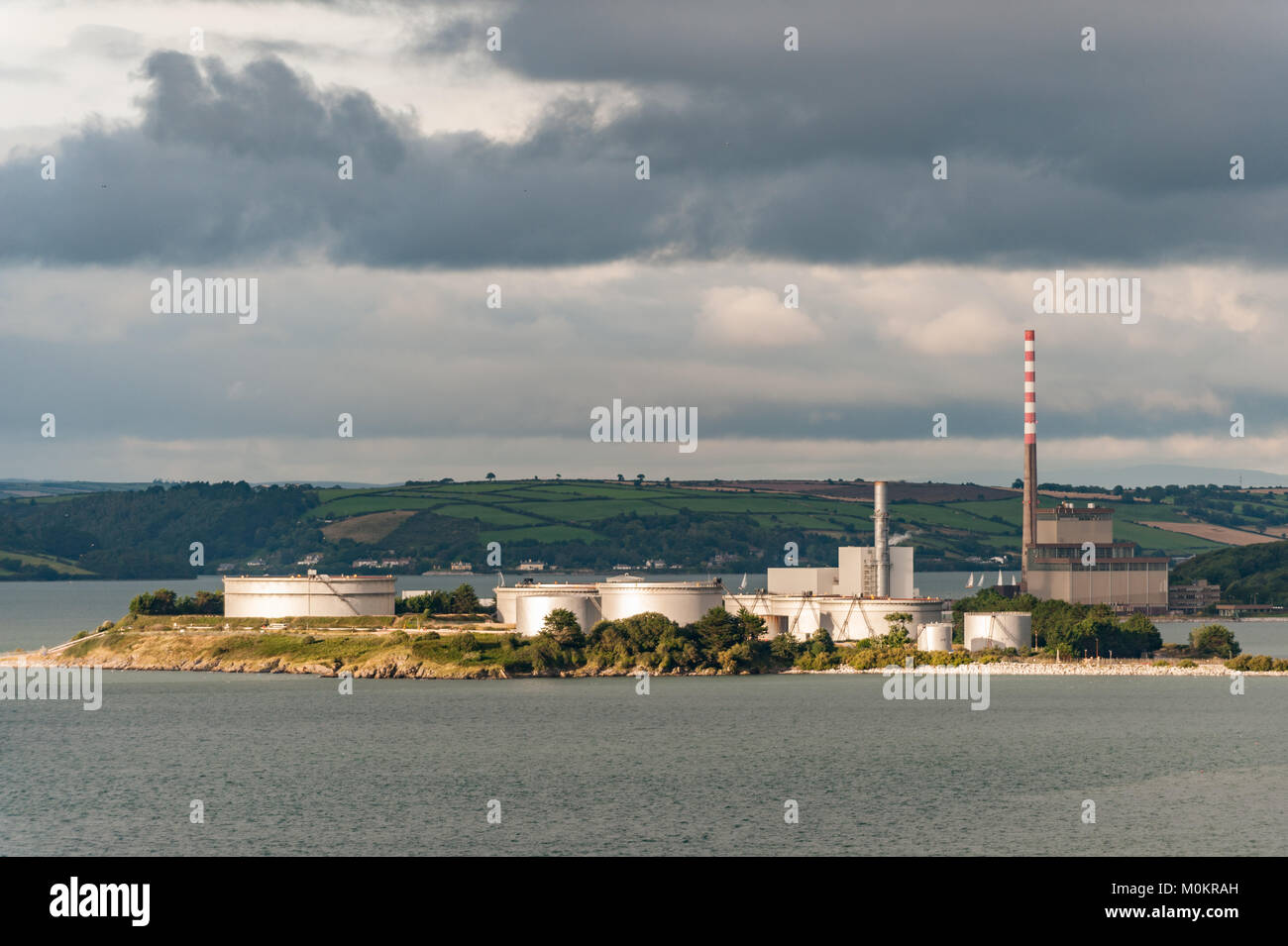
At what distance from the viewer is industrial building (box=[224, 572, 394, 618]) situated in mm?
158625

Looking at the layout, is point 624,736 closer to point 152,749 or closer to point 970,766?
point 970,766

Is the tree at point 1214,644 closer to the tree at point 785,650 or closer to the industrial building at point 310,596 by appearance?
the tree at point 785,650

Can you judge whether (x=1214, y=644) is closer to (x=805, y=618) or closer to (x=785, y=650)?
(x=805, y=618)

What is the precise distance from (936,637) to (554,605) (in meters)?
33.3

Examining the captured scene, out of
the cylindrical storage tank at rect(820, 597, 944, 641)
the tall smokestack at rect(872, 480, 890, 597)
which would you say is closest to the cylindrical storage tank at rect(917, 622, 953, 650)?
the cylindrical storage tank at rect(820, 597, 944, 641)

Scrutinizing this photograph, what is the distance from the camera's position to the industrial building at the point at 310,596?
15862 cm

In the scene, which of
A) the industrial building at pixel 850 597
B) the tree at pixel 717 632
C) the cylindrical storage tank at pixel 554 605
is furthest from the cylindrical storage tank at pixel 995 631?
the cylindrical storage tank at pixel 554 605

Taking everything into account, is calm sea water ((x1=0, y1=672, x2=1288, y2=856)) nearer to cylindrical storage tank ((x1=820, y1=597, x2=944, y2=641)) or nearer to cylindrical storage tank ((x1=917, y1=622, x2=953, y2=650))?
cylindrical storage tank ((x1=917, y1=622, x2=953, y2=650))

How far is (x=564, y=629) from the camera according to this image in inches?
5689


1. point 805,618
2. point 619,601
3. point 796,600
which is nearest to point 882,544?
point 796,600

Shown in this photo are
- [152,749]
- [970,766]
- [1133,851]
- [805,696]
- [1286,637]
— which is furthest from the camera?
[1286,637]
